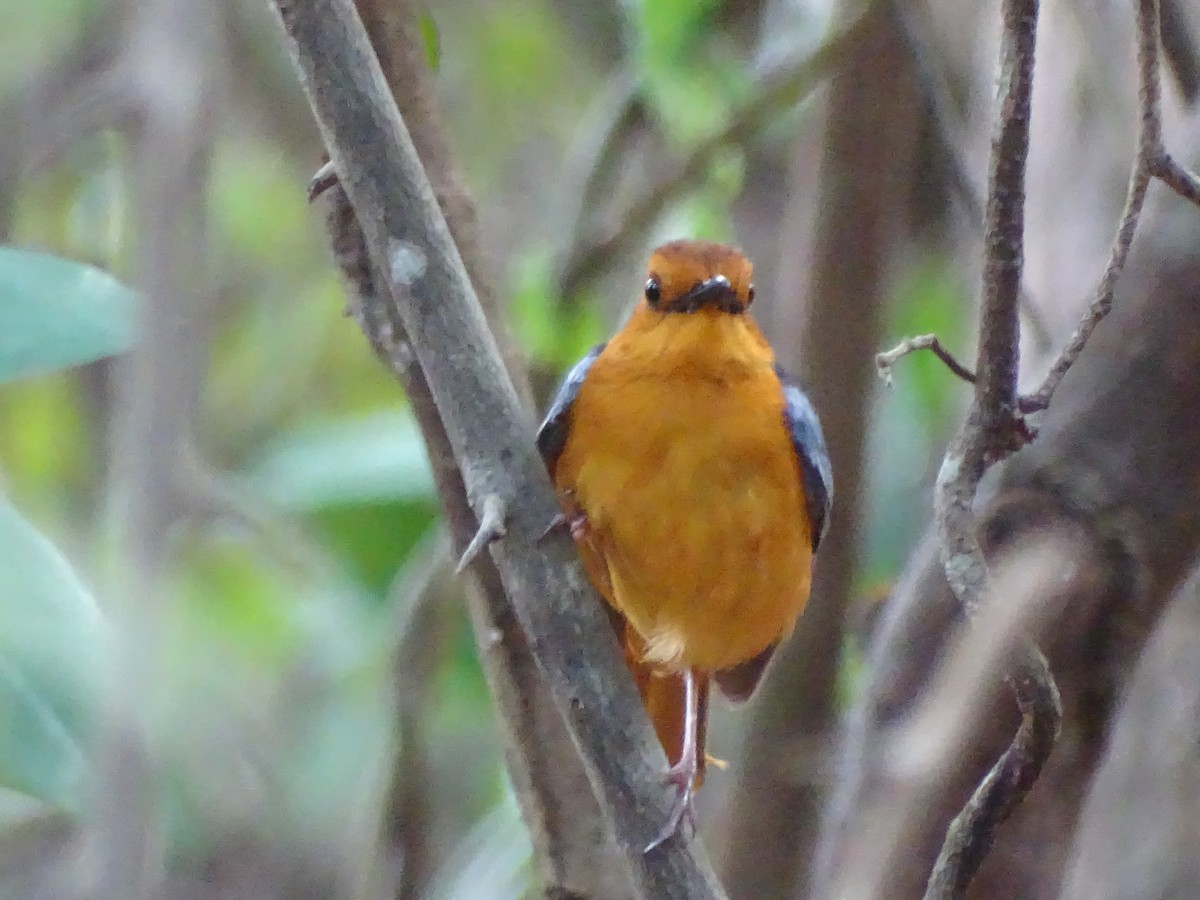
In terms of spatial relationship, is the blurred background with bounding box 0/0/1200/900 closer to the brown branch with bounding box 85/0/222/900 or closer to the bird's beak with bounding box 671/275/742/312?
the brown branch with bounding box 85/0/222/900

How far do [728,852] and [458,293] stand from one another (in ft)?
4.18

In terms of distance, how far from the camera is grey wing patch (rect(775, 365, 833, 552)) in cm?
199

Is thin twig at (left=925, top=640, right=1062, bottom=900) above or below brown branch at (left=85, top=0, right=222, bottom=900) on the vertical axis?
below

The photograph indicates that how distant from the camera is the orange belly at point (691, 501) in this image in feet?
6.22

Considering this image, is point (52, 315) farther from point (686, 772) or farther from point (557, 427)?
point (686, 772)

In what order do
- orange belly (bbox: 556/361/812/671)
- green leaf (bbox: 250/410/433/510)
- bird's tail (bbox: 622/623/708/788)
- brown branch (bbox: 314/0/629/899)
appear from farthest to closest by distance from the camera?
1. green leaf (bbox: 250/410/433/510)
2. bird's tail (bbox: 622/623/708/788)
3. orange belly (bbox: 556/361/812/671)
4. brown branch (bbox: 314/0/629/899)

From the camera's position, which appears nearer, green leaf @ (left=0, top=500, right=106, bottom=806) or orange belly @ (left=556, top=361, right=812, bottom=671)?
green leaf @ (left=0, top=500, right=106, bottom=806)

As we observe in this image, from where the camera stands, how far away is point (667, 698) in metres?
2.28

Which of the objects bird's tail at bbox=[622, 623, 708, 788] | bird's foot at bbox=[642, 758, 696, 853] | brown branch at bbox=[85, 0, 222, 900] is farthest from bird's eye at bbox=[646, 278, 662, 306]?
bird's foot at bbox=[642, 758, 696, 853]

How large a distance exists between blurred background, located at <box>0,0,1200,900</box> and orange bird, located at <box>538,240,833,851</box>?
231 mm

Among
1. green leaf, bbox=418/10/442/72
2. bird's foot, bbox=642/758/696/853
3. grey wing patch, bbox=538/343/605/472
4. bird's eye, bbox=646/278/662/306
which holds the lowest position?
bird's foot, bbox=642/758/696/853

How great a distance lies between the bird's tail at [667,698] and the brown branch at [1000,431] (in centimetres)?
96

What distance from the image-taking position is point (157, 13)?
7.52 ft

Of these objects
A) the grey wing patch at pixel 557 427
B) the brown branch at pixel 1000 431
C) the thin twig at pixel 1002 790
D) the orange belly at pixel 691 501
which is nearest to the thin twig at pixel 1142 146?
the brown branch at pixel 1000 431
